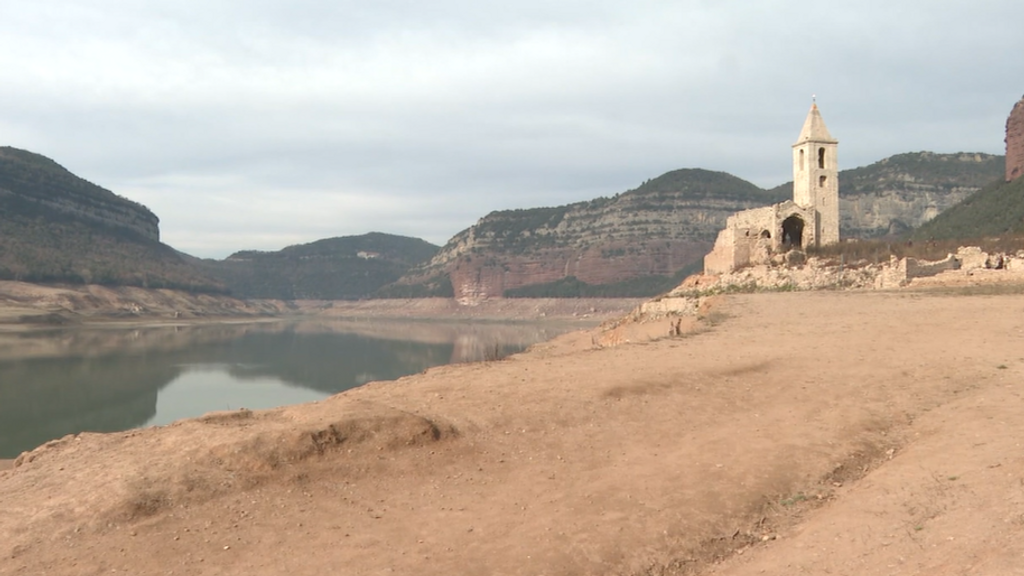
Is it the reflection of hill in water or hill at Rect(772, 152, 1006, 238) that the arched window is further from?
hill at Rect(772, 152, 1006, 238)

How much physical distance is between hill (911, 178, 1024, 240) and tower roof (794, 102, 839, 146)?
55.9 ft

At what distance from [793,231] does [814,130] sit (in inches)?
205

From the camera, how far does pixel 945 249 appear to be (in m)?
28.8

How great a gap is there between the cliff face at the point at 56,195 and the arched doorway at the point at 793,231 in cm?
13242

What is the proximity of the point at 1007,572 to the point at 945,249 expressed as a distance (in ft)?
92.4

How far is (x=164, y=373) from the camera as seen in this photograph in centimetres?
4150

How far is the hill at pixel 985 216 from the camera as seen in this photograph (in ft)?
162

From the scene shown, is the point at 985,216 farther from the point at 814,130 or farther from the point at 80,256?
the point at 80,256

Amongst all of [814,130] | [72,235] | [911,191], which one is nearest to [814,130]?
[814,130]

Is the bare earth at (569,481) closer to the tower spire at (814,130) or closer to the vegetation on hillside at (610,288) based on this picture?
the tower spire at (814,130)

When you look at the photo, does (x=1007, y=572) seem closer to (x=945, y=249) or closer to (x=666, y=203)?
(x=945, y=249)

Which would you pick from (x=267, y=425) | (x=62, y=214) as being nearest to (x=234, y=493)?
(x=267, y=425)

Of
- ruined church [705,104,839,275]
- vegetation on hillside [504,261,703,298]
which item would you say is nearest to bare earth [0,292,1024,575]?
ruined church [705,104,839,275]

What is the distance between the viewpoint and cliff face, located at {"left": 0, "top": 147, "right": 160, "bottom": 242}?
4985 inches
